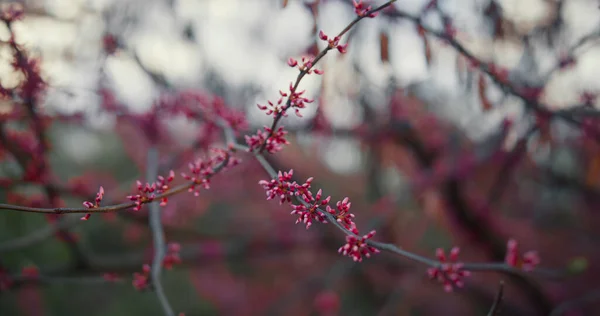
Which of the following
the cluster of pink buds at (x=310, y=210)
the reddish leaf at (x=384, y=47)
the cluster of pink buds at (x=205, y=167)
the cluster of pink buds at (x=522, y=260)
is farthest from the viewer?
the reddish leaf at (x=384, y=47)

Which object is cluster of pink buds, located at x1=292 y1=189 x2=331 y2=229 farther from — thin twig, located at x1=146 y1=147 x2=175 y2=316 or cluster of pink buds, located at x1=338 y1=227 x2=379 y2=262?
thin twig, located at x1=146 y1=147 x2=175 y2=316

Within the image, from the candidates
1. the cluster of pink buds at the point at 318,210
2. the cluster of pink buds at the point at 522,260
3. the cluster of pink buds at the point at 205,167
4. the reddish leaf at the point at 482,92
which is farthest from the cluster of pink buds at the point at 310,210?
the reddish leaf at the point at 482,92

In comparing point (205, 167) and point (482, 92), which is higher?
point (482, 92)

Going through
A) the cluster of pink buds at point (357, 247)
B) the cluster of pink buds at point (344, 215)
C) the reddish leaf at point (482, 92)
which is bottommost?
the cluster of pink buds at point (357, 247)

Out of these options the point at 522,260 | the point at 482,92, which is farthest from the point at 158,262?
the point at 482,92

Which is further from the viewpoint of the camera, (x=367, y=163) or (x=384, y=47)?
(x=367, y=163)

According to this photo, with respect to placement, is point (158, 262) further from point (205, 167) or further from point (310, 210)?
point (310, 210)

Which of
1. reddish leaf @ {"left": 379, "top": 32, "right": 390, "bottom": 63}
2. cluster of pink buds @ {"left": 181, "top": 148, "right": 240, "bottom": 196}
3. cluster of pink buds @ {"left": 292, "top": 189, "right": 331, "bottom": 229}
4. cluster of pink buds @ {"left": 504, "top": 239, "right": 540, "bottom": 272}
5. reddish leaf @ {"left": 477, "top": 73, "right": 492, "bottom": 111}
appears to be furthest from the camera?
reddish leaf @ {"left": 477, "top": 73, "right": 492, "bottom": 111}

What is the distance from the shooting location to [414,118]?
4.03 meters

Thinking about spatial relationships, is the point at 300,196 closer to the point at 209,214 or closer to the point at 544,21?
the point at 544,21

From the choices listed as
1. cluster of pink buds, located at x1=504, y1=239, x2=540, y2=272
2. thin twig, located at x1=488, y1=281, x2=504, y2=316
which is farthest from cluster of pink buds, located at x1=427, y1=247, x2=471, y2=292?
cluster of pink buds, located at x1=504, y1=239, x2=540, y2=272

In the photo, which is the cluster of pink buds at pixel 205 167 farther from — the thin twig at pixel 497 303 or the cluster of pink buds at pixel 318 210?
the thin twig at pixel 497 303

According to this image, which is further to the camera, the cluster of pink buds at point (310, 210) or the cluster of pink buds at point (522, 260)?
the cluster of pink buds at point (522, 260)

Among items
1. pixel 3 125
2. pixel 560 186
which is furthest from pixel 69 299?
pixel 560 186
